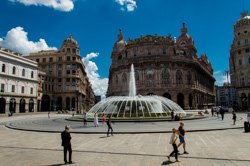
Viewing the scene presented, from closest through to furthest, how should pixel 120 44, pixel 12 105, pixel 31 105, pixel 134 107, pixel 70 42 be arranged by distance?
pixel 134 107
pixel 12 105
pixel 31 105
pixel 70 42
pixel 120 44

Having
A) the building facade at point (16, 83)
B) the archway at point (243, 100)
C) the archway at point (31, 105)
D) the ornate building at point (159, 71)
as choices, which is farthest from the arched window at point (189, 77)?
the archway at point (31, 105)

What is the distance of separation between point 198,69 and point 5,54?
2190 inches

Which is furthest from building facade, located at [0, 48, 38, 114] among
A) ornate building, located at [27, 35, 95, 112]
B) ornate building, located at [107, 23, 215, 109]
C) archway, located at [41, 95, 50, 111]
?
ornate building, located at [107, 23, 215, 109]

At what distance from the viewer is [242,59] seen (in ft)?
214

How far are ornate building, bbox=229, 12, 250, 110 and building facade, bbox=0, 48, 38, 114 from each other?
57.7 metres

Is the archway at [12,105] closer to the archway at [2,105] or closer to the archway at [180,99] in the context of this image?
the archway at [2,105]

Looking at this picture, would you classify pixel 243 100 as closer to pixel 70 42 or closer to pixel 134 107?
pixel 134 107

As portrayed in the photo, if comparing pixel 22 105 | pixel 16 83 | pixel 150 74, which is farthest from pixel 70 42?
pixel 150 74

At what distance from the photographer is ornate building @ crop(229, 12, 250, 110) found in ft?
204

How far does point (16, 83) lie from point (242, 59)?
6248cm

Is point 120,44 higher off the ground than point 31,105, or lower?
higher

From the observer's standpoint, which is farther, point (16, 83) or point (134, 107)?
point (16, 83)

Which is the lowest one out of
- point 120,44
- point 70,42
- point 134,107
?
point 134,107

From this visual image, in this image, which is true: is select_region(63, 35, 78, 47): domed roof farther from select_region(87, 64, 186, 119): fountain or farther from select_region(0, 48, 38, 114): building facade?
select_region(87, 64, 186, 119): fountain
